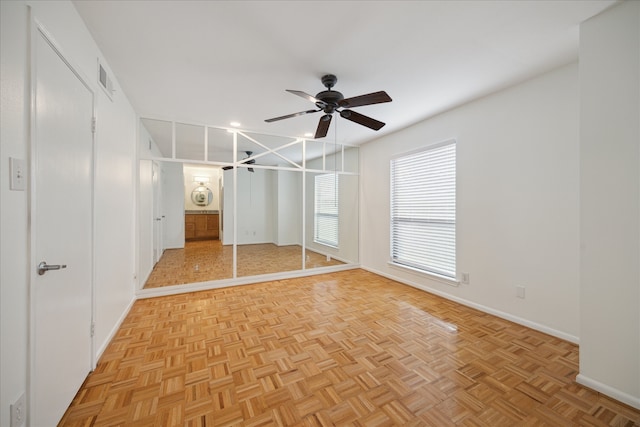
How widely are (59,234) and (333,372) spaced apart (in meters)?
1.98

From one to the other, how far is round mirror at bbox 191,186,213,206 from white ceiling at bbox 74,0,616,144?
552 cm

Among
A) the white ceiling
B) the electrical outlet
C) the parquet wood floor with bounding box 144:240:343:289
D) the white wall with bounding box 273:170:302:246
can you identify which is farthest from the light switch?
the white wall with bounding box 273:170:302:246

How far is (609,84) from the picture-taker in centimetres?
170

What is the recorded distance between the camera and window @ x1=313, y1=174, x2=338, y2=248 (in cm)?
564

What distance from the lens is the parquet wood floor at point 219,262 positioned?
411 centimetres

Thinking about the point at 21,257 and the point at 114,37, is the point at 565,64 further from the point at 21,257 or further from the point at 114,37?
the point at 21,257

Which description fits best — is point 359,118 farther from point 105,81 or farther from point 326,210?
point 326,210

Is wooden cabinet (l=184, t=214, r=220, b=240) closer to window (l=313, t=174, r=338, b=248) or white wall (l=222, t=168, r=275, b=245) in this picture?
white wall (l=222, t=168, r=275, b=245)

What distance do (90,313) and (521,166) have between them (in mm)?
4113

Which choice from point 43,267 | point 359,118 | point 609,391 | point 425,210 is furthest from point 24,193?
point 425,210

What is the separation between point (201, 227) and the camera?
7.92m

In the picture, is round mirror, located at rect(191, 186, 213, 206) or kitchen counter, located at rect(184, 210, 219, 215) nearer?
kitchen counter, located at rect(184, 210, 219, 215)

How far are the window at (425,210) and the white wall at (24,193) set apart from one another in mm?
3771

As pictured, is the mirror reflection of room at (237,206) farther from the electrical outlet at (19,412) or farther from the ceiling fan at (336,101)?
the electrical outlet at (19,412)
